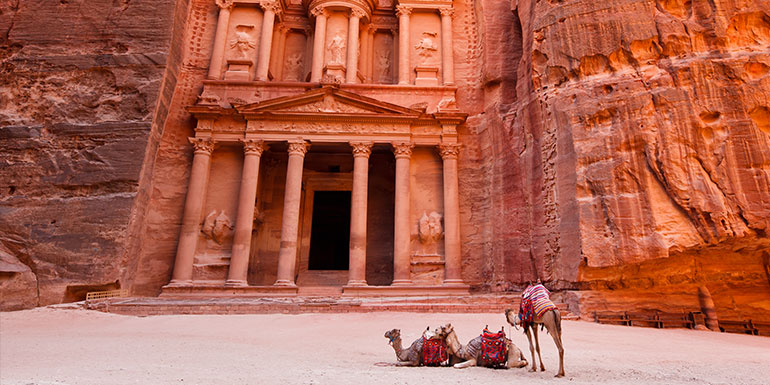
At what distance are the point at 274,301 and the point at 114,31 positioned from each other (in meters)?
11.9

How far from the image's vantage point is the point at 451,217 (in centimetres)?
1638

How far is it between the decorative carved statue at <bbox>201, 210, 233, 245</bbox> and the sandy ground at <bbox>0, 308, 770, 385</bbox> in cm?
577

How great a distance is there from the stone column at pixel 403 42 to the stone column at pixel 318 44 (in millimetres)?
3305

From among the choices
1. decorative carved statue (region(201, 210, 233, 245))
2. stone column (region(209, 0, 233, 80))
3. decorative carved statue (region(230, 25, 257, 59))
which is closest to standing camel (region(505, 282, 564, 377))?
decorative carved statue (region(201, 210, 233, 245))

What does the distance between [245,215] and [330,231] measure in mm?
5999

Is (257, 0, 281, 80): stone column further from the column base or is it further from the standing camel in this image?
the standing camel

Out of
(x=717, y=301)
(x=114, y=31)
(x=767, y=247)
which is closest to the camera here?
(x=767, y=247)

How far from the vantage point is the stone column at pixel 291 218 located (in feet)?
50.2

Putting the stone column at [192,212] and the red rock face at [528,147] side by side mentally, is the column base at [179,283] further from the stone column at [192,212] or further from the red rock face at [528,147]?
the red rock face at [528,147]

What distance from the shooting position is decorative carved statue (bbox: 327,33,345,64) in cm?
1907

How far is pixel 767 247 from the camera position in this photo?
37.0 ft

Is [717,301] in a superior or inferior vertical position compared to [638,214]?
inferior

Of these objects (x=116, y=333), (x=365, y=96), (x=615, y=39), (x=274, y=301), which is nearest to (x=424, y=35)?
(x=365, y=96)

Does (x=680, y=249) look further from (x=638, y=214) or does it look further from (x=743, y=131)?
(x=743, y=131)
